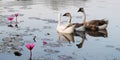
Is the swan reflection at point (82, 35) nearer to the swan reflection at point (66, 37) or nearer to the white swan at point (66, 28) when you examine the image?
the swan reflection at point (66, 37)

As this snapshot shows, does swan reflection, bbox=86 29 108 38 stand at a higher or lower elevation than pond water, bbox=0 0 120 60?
lower

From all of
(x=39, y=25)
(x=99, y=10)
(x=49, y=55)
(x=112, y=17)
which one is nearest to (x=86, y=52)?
(x=49, y=55)

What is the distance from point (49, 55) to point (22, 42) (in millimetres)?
2440

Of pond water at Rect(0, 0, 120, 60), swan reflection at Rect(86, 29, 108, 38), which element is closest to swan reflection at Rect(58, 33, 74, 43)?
pond water at Rect(0, 0, 120, 60)

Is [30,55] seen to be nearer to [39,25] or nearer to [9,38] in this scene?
[9,38]

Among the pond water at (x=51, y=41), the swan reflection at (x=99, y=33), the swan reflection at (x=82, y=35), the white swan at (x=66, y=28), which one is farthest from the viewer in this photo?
the white swan at (x=66, y=28)

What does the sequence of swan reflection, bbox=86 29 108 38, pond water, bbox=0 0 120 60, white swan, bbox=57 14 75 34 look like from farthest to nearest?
white swan, bbox=57 14 75 34, swan reflection, bbox=86 29 108 38, pond water, bbox=0 0 120 60

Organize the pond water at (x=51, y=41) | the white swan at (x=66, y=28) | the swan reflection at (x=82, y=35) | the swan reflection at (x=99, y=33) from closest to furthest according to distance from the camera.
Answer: the pond water at (x=51, y=41)
the swan reflection at (x=82, y=35)
the swan reflection at (x=99, y=33)
the white swan at (x=66, y=28)

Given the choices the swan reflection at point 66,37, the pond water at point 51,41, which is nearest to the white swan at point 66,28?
the swan reflection at point 66,37

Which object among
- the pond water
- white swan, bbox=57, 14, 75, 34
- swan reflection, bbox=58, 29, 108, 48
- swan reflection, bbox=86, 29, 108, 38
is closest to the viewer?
the pond water

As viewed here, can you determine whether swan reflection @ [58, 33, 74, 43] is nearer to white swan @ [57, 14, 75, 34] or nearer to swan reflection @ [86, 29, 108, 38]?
white swan @ [57, 14, 75, 34]

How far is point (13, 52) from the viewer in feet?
40.3

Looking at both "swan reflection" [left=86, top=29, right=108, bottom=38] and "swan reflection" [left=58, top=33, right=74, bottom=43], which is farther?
"swan reflection" [left=86, top=29, right=108, bottom=38]

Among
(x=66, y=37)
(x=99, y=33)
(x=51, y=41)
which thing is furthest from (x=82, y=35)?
(x=51, y=41)
